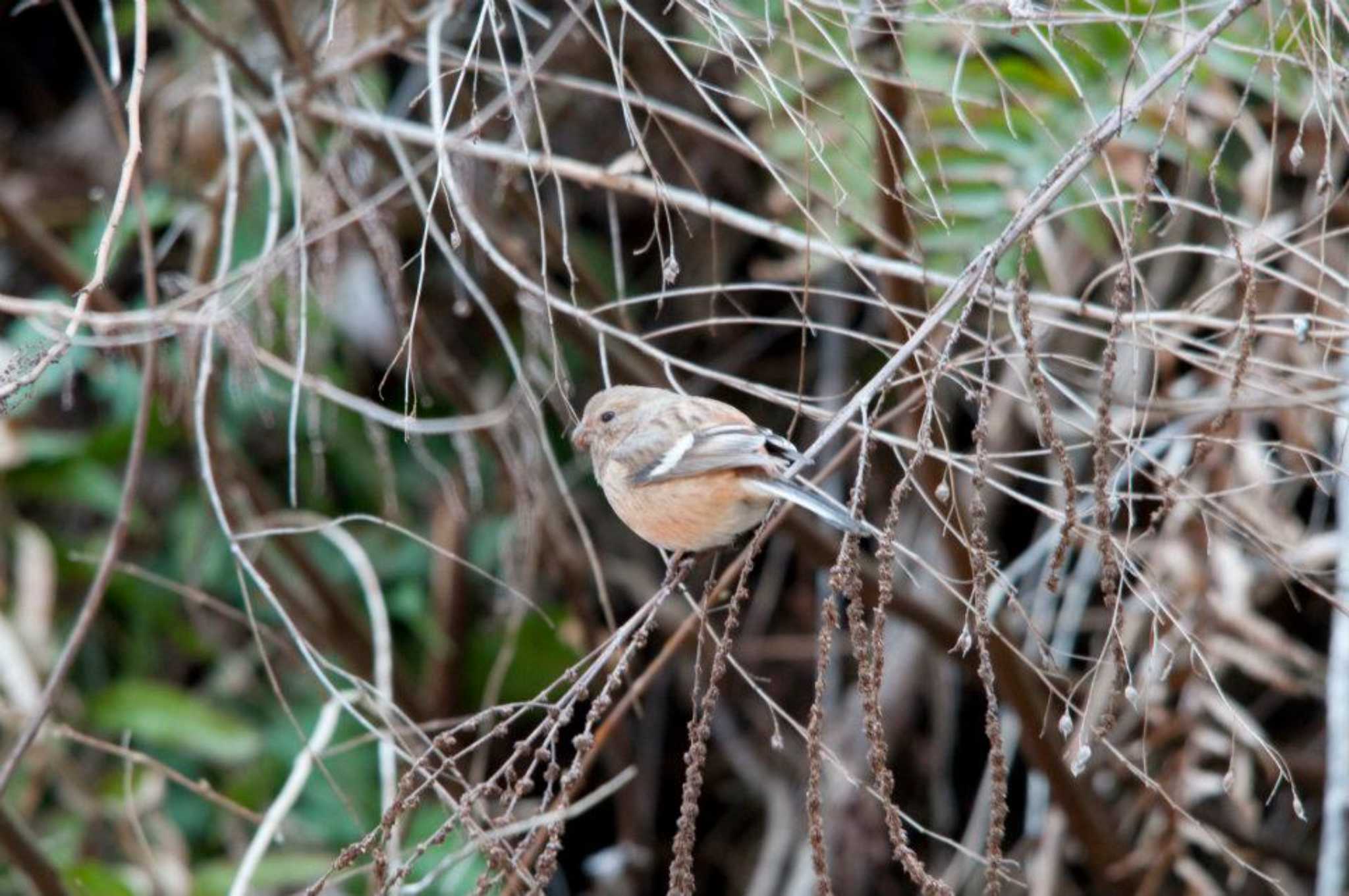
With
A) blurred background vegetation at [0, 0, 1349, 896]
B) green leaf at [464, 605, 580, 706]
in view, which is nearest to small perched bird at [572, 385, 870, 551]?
blurred background vegetation at [0, 0, 1349, 896]

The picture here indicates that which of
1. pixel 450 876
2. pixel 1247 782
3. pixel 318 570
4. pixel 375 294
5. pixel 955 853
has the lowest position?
pixel 955 853

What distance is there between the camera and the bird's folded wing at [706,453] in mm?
2787

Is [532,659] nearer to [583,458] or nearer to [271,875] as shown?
[583,458]

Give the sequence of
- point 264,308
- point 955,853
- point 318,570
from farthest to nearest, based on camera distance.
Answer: point 955,853
point 318,570
point 264,308

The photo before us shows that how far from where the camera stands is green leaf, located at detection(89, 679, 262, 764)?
460cm

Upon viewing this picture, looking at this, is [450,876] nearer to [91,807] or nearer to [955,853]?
[91,807]

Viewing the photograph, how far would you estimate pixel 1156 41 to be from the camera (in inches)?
156

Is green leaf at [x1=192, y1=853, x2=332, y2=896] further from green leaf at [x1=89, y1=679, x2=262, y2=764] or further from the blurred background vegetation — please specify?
green leaf at [x1=89, y1=679, x2=262, y2=764]

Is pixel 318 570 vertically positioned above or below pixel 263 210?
below

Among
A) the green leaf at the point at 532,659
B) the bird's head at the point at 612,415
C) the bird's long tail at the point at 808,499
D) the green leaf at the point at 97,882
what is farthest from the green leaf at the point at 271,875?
the bird's long tail at the point at 808,499

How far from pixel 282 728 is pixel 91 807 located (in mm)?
635

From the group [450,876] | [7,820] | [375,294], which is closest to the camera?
[7,820]

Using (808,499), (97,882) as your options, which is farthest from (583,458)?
(808,499)

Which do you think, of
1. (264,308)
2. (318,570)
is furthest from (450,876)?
(264,308)
